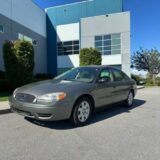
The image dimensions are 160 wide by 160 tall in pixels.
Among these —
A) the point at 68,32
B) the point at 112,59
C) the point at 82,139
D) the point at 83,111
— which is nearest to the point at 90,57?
the point at 112,59

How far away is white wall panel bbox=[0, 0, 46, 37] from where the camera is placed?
2269cm

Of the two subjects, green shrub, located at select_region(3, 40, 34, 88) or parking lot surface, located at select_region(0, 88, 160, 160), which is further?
green shrub, located at select_region(3, 40, 34, 88)

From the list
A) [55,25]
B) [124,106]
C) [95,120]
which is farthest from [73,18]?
[95,120]

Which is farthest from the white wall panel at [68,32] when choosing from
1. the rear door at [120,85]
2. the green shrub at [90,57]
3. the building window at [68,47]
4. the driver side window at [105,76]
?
the driver side window at [105,76]

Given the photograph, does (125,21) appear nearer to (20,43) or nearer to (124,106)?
(20,43)

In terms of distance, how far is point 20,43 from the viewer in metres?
12.4

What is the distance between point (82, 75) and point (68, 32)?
81.4ft

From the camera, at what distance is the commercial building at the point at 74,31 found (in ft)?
92.0

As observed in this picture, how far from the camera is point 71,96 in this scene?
578cm

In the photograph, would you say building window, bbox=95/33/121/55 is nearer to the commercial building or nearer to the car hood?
the commercial building

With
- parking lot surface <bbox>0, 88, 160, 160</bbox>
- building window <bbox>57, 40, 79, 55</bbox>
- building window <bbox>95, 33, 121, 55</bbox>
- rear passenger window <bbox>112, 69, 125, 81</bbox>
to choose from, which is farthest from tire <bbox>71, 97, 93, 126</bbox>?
building window <bbox>57, 40, 79, 55</bbox>

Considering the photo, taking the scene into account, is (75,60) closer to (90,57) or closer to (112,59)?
(112,59)

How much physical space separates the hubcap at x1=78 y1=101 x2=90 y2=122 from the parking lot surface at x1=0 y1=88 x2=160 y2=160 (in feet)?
0.77

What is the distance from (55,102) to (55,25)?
27.5 meters
